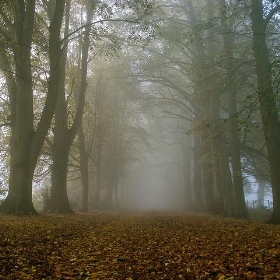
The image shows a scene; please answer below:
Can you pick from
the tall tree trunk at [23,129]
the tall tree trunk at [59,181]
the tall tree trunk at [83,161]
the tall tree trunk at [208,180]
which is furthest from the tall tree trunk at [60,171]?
the tall tree trunk at [208,180]

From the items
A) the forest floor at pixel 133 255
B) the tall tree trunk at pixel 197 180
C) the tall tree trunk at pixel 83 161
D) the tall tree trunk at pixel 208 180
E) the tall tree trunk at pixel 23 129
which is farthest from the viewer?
the tall tree trunk at pixel 197 180

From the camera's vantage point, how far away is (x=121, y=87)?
77.9 ft

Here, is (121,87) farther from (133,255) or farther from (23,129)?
(133,255)

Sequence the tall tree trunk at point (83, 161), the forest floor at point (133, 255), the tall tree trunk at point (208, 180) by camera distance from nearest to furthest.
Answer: the forest floor at point (133, 255), the tall tree trunk at point (83, 161), the tall tree trunk at point (208, 180)

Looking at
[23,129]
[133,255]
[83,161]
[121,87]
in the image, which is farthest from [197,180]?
[133,255]

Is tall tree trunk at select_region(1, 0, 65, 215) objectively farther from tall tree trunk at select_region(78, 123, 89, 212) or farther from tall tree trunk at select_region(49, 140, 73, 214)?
tall tree trunk at select_region(78, 123, 89, 212)

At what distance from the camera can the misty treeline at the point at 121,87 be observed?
11977mm

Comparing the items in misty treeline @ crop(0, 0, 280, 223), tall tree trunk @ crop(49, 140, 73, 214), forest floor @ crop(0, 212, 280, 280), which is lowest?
forest floor @ crop(0, 212, 280, 280)

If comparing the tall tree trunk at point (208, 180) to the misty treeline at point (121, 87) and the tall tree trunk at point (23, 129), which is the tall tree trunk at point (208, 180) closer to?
the misty treeline at point (121, 87)

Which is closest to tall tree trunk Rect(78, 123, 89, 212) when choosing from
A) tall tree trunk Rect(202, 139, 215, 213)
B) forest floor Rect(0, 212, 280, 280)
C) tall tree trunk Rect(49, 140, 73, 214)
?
tall tree trunk Rect(49, 140, 73, 214)

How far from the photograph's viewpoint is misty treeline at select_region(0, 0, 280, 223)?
472 inches

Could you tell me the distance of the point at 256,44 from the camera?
12422 mm

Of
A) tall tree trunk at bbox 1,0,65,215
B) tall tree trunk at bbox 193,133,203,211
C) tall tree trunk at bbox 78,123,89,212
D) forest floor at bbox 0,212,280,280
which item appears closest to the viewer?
forest floor at bbox 0,212,280,280

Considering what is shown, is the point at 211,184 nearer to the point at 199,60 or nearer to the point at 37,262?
the point at 199,60
